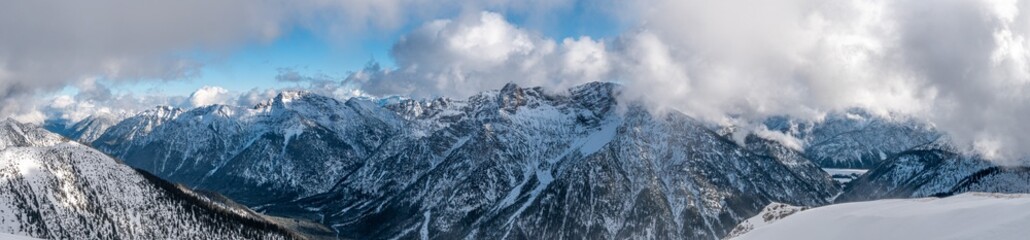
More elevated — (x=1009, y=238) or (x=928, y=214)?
(x=928, y=214)

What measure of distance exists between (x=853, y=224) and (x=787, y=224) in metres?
30.7

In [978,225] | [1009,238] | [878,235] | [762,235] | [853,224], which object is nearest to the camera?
[1009,238]

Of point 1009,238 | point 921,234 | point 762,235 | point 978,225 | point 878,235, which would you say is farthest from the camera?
point 762,235

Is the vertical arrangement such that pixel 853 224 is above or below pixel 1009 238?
above

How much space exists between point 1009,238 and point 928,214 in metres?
24.7

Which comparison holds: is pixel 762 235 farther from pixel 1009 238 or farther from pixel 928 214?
pixel 1009 238

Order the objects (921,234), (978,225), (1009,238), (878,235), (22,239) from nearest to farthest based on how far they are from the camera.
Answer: (1009,238), (978,225), (921,234), (878,235), (22,239)

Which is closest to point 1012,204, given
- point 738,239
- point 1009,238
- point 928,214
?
point 928,214

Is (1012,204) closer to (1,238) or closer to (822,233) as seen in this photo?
(822,233)

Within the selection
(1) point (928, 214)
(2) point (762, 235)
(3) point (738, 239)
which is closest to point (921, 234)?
(1) point (928, 214)

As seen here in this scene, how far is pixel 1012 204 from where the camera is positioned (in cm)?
8544

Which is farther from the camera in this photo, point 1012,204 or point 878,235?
point 878,235

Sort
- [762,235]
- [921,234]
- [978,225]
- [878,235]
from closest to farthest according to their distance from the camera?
1. [978,225]
2. [921,234]
3. [878,235]
4. [762,235]

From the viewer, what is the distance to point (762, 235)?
12700cm
